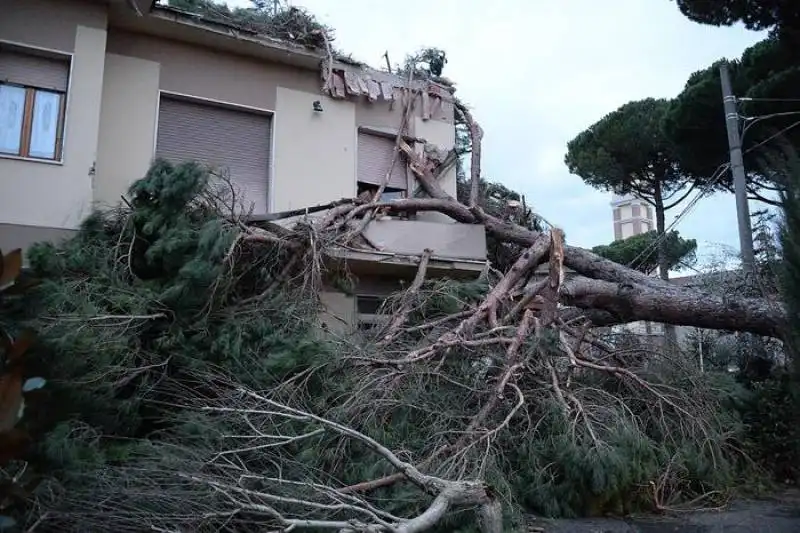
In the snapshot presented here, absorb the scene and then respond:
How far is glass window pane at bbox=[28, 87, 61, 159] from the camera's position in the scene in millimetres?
7637

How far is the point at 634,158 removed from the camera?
60.1 feet

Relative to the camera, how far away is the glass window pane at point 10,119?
754 cm

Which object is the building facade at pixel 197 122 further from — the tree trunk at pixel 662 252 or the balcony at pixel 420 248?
the tree trunk at pixel 662 252

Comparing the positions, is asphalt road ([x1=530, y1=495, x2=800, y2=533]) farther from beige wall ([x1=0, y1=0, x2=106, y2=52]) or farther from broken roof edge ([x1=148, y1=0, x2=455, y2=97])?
beige wall ([x1=0, y1=0, x2=106, y2=52])

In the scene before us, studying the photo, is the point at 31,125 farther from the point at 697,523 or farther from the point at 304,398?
the point at 697,523

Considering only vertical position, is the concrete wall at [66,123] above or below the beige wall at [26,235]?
above

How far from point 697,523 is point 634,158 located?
1408 centimetres

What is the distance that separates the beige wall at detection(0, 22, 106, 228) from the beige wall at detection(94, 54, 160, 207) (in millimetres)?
576

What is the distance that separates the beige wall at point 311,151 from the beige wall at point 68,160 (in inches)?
Answer: 100

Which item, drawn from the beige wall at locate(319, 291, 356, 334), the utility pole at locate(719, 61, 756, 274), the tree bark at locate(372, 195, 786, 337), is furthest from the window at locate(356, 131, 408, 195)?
the utility pole at locate(719, 61, 756, 274)

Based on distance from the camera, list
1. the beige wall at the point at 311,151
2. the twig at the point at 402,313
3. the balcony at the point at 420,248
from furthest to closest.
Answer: the beige wall at the point at 311,151 → the balcony at the point at 420,248 → the twig at the point at 402,313

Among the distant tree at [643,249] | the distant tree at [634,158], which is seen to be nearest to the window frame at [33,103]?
the distant tree at [643,249]

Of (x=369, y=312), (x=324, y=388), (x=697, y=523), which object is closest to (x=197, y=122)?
(x=369, y=312)

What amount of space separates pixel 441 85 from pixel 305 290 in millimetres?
5548
